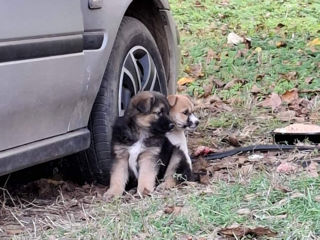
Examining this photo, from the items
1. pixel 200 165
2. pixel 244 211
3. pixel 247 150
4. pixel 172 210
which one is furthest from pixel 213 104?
pixel 244 211

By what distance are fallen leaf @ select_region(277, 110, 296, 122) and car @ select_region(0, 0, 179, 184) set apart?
164 cm

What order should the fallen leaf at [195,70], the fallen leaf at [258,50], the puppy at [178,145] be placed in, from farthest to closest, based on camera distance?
the fallen leaf at [258,50]
the fallen leaf at [195,70]
the puppy at [178,145]

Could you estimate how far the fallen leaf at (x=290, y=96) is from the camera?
7.94 metres

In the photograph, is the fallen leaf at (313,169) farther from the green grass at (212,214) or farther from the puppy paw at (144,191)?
the puppy paw at (144,191)

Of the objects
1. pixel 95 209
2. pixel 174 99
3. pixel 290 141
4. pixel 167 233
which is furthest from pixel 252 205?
pixel 290 141

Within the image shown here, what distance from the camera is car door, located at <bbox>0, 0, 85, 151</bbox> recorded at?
13.3ft

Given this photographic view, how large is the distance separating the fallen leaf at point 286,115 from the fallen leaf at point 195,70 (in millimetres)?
1974

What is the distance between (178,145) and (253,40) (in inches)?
203

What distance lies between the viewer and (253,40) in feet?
33.6

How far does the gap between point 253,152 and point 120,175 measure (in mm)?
1268

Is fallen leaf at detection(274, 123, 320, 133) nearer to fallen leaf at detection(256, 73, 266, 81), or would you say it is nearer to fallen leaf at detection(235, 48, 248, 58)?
fallen leaf at detection(256, 73, 266, 81)

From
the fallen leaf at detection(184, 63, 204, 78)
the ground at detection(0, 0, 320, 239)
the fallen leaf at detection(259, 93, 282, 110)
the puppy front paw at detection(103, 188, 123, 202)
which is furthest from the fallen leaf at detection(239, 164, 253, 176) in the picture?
the fallen leaf at detection(184, 63, 204, 78)

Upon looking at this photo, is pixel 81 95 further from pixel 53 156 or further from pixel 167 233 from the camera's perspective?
pixel 167 233

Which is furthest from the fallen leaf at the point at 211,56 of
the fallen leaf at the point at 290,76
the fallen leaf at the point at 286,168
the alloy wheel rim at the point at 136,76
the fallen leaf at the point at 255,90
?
the fallen leaf at the point at 286,168
